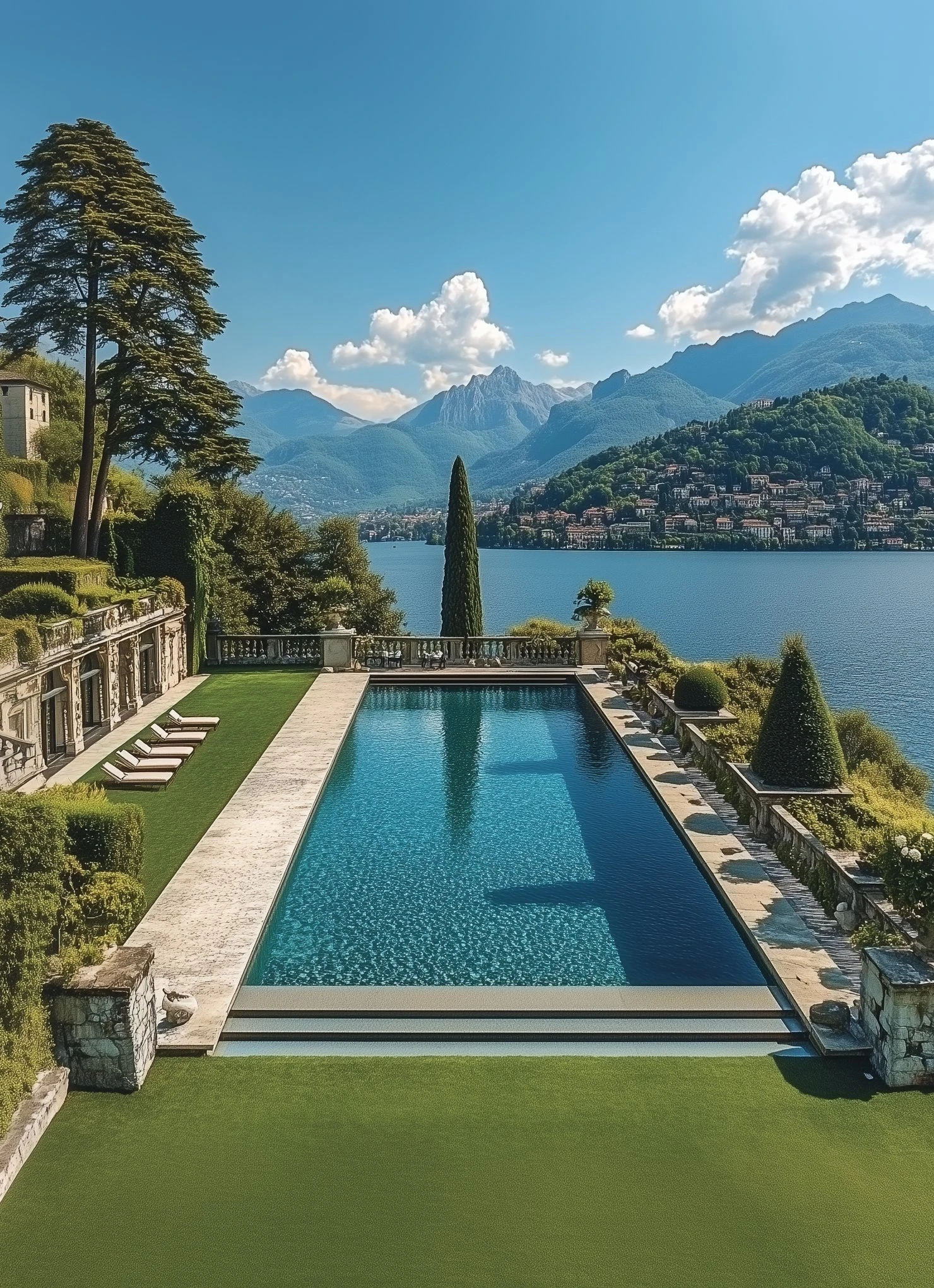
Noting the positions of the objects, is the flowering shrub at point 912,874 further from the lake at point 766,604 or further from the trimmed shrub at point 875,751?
the lake at point 766,604

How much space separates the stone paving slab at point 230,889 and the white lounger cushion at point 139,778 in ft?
4.96

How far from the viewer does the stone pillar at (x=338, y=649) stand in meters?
28.0

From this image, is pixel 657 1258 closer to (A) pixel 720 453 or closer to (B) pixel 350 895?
(B) pixel 350 895

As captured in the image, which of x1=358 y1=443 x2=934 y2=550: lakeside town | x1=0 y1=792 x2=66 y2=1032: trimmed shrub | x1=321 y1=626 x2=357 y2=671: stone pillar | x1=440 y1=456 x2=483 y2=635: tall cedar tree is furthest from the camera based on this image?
x1=358 y1=443 x2=934 y2=550: lakeside town

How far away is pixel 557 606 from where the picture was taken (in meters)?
77.6

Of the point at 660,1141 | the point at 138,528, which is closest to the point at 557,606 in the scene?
the point at 138,528

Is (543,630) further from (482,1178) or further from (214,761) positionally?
(482,1178)

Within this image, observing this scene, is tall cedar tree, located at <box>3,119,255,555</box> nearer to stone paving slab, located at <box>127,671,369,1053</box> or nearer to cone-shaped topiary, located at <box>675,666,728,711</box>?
stone paving slab, located at <box>127,671,369,1053</box>

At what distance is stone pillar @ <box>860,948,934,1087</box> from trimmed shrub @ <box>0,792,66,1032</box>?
6705mm

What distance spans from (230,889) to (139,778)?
5.71 meters

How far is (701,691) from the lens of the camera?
61.3ft

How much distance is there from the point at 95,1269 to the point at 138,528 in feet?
81.3

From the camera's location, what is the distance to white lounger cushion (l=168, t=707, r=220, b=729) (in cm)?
2011

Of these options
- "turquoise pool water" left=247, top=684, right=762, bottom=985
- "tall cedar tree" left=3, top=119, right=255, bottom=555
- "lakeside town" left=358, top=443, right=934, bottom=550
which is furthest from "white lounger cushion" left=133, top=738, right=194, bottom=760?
"lakeside town" left=358, top=443, right=934, bottom=550
